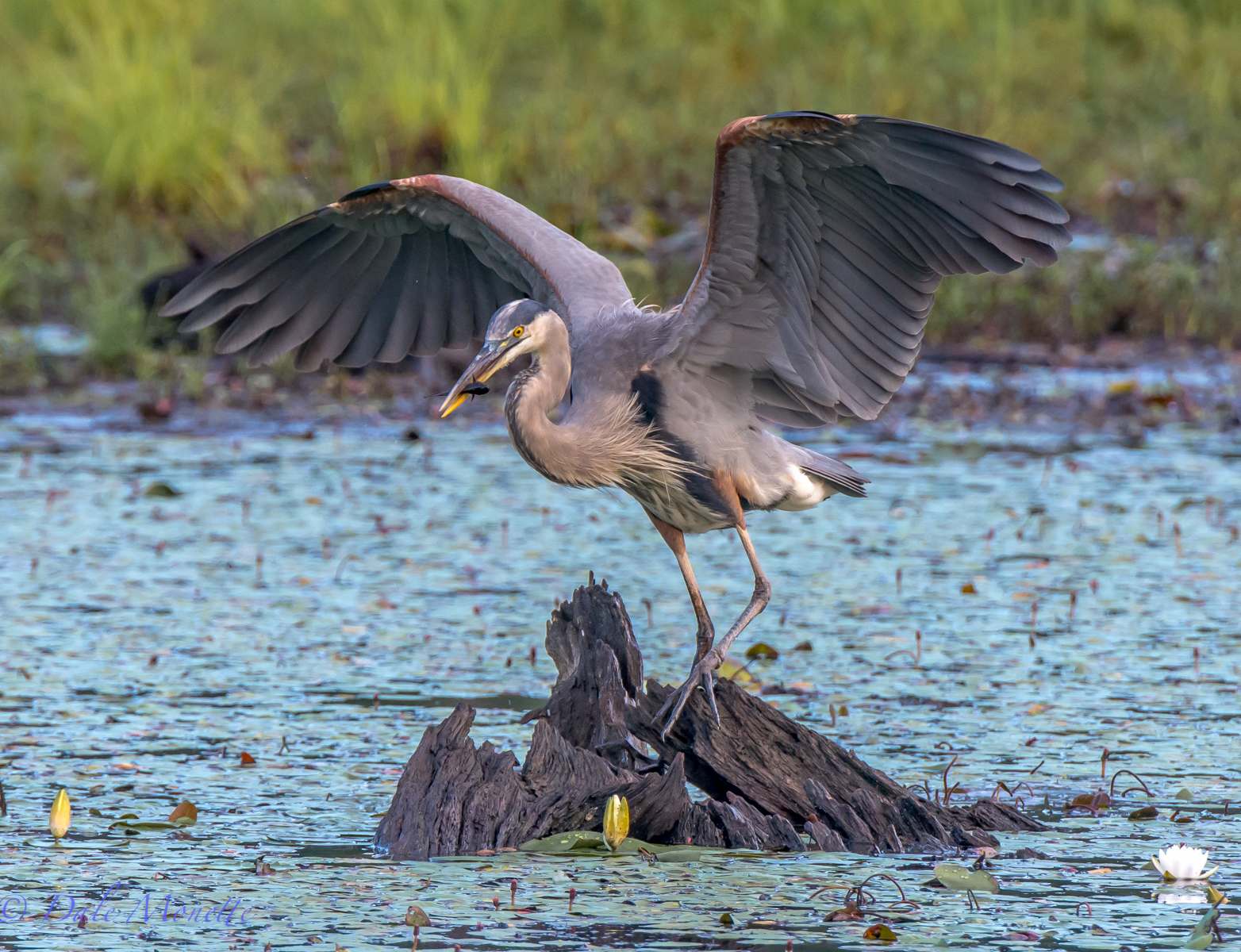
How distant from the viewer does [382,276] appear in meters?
6.09

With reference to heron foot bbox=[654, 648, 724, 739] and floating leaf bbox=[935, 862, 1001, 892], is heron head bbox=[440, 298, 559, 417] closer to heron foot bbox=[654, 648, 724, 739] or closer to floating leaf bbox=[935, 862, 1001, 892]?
heron foot bbox=[654, 648, 724, 739]

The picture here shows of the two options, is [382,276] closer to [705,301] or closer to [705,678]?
[705,301]

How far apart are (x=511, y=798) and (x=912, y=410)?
5.61 metres

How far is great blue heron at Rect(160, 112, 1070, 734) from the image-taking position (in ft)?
15.4

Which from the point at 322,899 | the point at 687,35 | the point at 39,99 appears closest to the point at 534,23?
the point at 687,35

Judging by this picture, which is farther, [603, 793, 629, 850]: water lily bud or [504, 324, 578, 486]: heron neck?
[504, 324, 578, 486]: heron neck

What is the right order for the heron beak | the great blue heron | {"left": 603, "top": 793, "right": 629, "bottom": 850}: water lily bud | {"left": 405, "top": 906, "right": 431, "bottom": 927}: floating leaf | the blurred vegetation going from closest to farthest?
{"left": 405, "top": 906, "right": 431, "bottom": 927}: floating leaf, {"left": 603, "top": 793, "right": 629, "bottom": 850}: water lily bud, the heron beak, the great blue heron, the blurred vegetation

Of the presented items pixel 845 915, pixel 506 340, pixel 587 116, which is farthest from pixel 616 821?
pixel 587 116

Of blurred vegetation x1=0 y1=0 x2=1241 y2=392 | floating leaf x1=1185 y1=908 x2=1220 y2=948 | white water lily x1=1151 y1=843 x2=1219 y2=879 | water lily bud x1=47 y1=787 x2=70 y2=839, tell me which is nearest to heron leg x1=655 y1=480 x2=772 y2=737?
white water lily x1=1151 y1=843 x2=1219 y2=879

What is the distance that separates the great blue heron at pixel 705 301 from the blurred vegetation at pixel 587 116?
4.26 meters

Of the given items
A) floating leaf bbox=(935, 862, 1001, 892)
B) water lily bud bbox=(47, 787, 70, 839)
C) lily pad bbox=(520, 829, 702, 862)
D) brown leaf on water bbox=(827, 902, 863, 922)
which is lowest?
brown leaf on water bbox=(827, 902, 863, 922)

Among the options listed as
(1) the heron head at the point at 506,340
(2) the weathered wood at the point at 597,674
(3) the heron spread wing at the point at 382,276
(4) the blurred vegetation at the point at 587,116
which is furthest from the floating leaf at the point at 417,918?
(4) the blurred vegetation at the point at 587,116

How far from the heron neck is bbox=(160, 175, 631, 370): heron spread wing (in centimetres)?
77

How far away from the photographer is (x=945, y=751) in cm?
522
